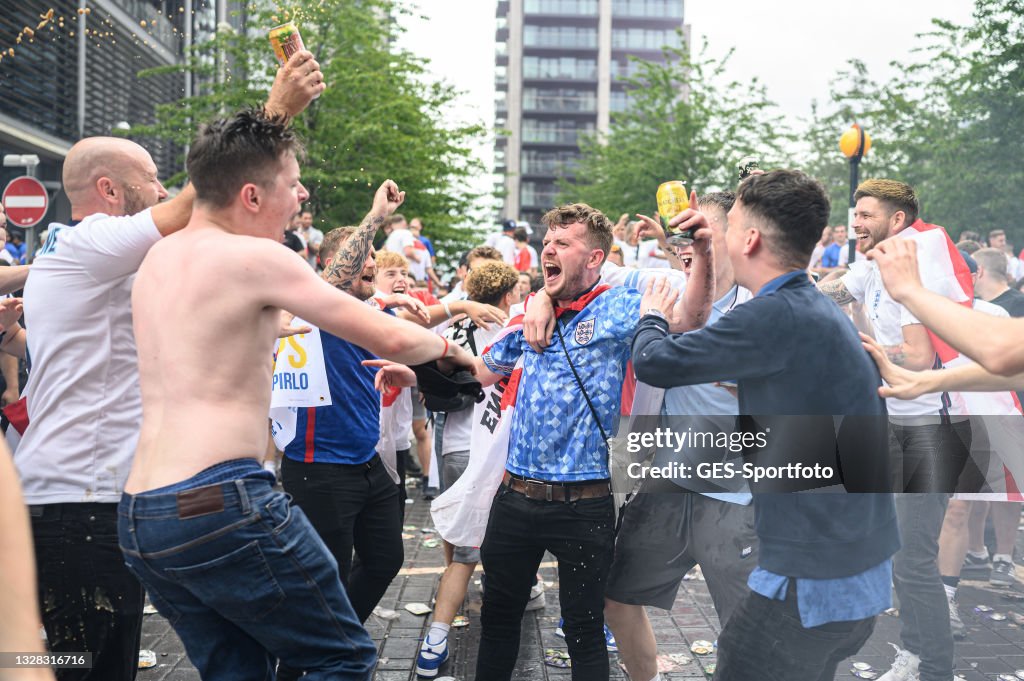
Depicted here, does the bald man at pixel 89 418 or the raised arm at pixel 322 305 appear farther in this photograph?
the bald man at pixel 89 418

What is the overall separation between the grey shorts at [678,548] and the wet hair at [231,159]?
2265 millimetres

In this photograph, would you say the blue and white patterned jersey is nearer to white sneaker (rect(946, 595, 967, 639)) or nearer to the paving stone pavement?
the paving stone pavement

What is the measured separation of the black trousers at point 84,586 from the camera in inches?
123

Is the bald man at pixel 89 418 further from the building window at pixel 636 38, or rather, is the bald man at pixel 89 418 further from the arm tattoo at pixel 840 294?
the building window at pixel 636 38

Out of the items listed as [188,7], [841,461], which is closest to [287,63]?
[841,461]

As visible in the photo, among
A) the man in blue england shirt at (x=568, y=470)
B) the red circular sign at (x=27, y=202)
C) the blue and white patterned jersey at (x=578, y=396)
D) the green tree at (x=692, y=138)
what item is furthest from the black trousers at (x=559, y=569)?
the green tree at (x=692, y=138)

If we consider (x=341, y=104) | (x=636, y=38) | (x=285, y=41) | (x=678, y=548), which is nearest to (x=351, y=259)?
(x=285, y=41)

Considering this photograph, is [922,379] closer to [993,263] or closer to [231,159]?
[231,159]

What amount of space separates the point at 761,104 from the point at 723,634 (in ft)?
100.0

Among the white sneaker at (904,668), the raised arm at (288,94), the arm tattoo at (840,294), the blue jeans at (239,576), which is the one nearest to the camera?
the blue jeans at (239,576)

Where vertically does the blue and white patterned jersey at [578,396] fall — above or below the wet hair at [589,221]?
below

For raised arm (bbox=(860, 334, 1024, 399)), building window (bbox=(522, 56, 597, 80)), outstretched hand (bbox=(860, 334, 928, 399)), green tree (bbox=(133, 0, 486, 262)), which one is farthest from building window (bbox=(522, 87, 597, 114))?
outstretched hand (bbox=(860, 334, 928, 399))

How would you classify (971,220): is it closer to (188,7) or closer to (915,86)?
(915,86)

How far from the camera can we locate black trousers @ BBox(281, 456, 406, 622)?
4551mm
